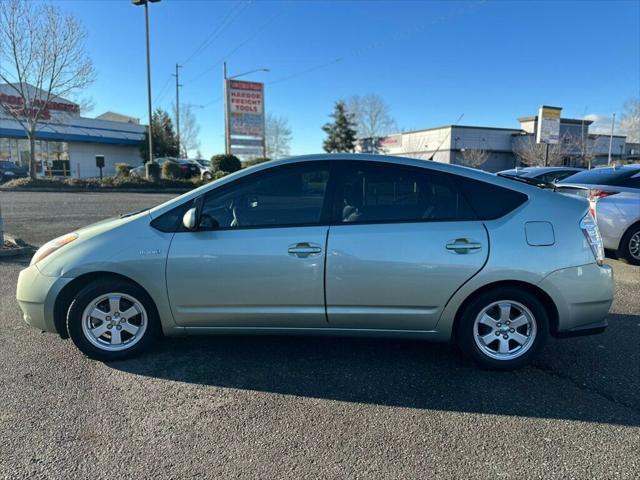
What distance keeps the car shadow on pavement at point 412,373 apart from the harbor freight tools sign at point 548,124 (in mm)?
33446

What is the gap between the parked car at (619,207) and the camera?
6996 mm

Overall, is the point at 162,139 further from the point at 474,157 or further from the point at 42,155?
the point at 474,157

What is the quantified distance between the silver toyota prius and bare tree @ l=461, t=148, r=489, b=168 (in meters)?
40.1

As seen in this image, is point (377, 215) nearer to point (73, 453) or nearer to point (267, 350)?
point (267, 350)

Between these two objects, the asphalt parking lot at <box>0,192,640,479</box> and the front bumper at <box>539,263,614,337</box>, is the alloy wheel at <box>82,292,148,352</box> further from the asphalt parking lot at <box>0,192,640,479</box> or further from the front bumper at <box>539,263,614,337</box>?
the front bumper at <box>539,263,614,337</box>

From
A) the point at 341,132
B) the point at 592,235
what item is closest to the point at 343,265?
the point at 592,235

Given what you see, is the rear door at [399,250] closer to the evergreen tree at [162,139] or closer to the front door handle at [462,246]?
the front door handle at [462,246]

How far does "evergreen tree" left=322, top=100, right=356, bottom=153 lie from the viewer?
2474 inches

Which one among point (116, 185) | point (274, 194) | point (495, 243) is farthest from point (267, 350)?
point (116, 185)

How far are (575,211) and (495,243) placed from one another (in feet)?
2.33

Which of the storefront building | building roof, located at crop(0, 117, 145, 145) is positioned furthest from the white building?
the storefront building

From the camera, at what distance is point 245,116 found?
32.8 m

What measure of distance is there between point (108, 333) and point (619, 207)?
7.19 metres

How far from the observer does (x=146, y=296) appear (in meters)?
3.57
